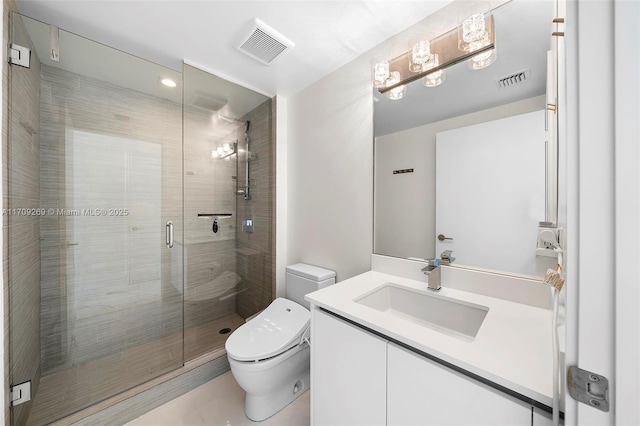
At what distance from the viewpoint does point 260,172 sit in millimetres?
2227

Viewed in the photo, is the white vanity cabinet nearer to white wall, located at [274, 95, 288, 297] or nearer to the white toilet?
the white toilet

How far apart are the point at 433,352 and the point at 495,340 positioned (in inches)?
9.0

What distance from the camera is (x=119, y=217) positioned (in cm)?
182

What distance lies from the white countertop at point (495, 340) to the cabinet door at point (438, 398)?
0.16 ft

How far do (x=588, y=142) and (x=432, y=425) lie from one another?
0.86m

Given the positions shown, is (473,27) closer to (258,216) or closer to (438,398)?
(438,398)

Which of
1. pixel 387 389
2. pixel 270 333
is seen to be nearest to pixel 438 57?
pixel 387 389

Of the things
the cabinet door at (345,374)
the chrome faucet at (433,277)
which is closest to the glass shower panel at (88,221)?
the cabinet door at (345,374)

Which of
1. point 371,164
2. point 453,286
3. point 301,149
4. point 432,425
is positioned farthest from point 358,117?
point 432,425

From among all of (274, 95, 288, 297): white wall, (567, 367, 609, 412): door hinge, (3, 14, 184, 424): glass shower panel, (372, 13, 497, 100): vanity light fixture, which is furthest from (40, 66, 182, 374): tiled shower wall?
(567, 367, 609, 412): door hinge

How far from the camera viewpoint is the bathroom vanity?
0.66 metres

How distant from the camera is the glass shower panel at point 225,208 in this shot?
2.01 meters

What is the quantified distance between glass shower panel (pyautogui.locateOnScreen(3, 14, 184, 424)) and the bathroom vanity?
1399 mm

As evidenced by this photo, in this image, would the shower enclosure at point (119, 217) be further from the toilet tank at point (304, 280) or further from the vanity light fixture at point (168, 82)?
the toilet tank at point (304, 280)
